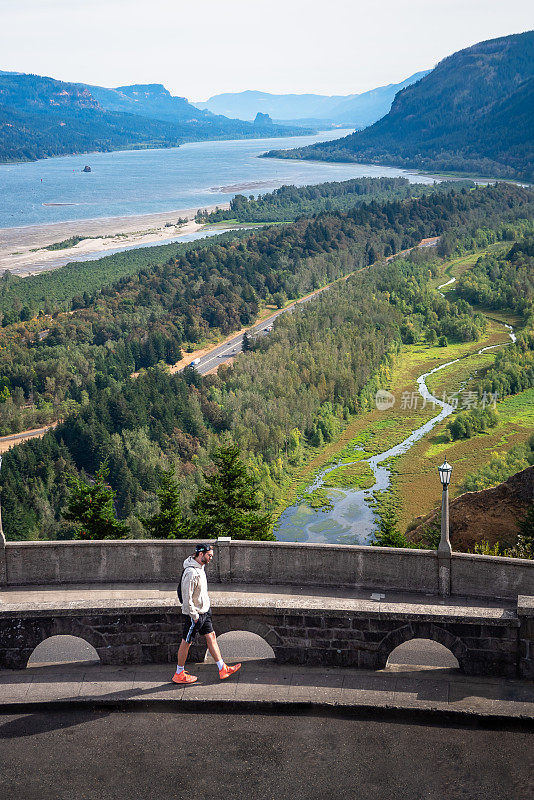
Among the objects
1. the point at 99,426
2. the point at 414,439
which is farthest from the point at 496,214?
the point at 99,426

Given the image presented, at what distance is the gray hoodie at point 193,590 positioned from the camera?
1681cm

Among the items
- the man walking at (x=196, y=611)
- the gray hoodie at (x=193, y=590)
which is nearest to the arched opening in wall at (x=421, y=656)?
the man walking at (x=196, y=611)

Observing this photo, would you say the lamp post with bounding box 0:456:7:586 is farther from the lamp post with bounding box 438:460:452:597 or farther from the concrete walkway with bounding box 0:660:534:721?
the lamp post with bounding box 438:460:452:597

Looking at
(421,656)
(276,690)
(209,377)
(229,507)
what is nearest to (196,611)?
(276,690)

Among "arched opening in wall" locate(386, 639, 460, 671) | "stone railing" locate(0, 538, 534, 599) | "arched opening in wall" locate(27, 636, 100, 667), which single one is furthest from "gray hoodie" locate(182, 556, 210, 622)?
"arched opening in wall" locate(386, 639, 460, 671)

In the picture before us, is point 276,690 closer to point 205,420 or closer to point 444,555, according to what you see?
point 444,555

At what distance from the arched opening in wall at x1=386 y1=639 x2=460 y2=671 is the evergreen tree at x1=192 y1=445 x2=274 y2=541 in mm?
15546

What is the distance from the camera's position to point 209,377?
242ft

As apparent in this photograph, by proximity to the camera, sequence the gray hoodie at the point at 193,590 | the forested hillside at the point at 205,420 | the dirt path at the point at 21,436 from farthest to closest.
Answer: the dirt path at the point at 21,436 → the forested hillside at the point at 205,420 → the gray hoodie at the point at 193,590

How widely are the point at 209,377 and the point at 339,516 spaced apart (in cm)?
2482

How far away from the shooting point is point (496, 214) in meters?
161

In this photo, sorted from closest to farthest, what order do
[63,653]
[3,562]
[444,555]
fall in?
[63,653]
[444,555]
[3,562]

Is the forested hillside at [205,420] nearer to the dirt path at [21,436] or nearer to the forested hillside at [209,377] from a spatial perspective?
the forested hillside at [209,377]

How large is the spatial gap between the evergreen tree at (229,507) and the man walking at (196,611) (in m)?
16.6
